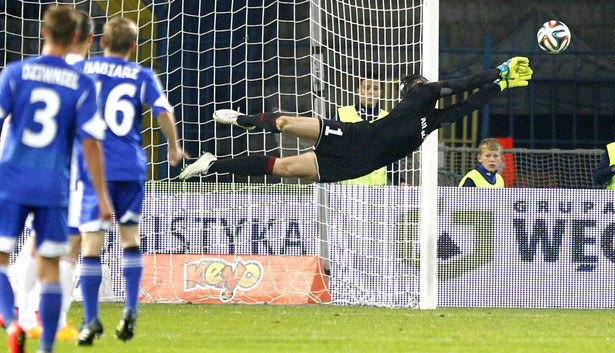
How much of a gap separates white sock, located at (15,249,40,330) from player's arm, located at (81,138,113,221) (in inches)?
59.6

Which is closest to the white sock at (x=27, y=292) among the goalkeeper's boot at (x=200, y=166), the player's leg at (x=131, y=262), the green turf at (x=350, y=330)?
the green turf at (x=350, y=330)

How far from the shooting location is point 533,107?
17.8 m

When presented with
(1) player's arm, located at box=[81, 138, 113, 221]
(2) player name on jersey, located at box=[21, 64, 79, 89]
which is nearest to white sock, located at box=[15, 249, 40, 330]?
(1) player's arm, located at box=[81, 138, 113, 221]

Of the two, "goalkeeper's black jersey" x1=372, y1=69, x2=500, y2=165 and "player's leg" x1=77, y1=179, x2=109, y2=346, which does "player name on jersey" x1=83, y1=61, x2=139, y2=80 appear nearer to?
"player's leg" x1=77, y1=179, x2=109, y2=346

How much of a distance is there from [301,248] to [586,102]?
30.2ft

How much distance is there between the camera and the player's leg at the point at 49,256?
4.75 metres

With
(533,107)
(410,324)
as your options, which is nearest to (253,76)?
(533,107)

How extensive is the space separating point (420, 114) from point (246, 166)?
4.77 ft

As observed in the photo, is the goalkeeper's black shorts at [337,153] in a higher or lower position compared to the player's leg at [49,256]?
higher

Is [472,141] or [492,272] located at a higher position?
[472,141]

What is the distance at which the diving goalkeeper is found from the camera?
28.2ft

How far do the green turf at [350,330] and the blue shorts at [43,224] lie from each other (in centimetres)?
109

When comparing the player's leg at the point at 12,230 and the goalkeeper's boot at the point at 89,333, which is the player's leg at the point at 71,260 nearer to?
the goalkeeper's boot at the point at 89,333

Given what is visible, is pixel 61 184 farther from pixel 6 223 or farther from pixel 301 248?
pixel 301 248
